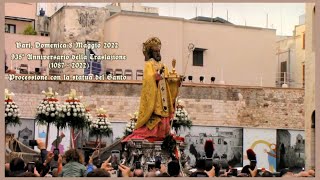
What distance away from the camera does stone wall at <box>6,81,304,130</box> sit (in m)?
37.2

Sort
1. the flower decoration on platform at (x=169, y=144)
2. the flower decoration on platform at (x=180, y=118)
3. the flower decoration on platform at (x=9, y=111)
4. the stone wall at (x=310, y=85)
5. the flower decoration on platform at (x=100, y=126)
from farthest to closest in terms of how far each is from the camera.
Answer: the flower decoration on platform at (x=100, y=126), the stone wall at (x=310, y=85), the flower decoration on platform at (x=180, y=118), the flower decoration on platform at (x=9, y=111), the flower decoration on platform at (x=169, y=144)

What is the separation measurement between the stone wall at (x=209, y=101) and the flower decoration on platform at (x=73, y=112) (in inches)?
381

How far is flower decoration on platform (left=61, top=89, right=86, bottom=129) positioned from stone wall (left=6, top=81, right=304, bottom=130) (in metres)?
9.68

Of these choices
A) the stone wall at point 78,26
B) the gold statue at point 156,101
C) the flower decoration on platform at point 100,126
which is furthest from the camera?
the stone wall at point 78,26

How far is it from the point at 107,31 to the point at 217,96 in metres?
6.62

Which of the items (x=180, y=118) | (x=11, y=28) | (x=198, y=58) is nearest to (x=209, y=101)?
(x=198, y=58)

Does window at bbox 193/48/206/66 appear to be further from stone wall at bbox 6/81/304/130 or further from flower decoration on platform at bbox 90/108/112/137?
flower decoration on platform at bbox 90/108/112/137

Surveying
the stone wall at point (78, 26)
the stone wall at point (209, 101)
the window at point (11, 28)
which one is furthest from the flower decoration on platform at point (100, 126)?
the window at point (11, 28)

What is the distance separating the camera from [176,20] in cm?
4166

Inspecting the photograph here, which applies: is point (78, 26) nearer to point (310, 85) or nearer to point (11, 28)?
point (11, 28)

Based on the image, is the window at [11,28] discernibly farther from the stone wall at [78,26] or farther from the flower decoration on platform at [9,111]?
the flower decoration on platform at [9,111]

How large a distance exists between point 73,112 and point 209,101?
1354cm

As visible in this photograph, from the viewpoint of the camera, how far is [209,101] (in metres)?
39.0

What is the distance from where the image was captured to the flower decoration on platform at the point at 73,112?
26.1 metres
